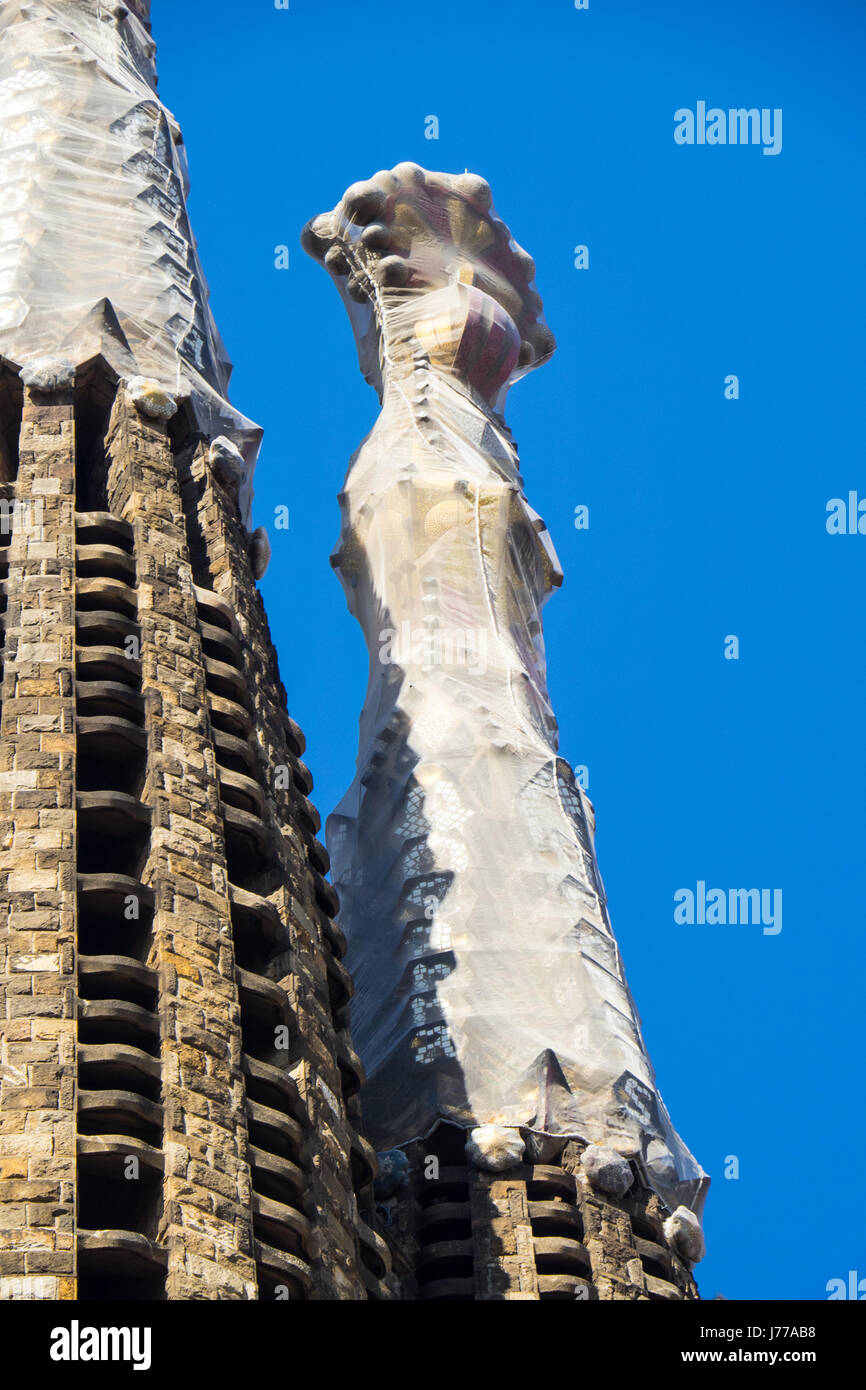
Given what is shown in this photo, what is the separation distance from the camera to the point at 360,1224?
39188mm

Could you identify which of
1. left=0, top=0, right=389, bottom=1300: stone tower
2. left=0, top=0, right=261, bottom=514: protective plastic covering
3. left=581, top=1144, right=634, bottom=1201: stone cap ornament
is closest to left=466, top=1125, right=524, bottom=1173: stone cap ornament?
left=581, top=1144, right=634, bottom=1201: stone cap ornament

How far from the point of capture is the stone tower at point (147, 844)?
33.8 m

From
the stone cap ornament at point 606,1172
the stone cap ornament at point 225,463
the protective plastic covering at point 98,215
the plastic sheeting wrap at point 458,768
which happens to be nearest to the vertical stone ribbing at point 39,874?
the stone cap ornament at point 225,463

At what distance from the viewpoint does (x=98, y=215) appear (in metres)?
56.5

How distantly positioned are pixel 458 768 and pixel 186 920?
17747 mm

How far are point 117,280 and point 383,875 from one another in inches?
436

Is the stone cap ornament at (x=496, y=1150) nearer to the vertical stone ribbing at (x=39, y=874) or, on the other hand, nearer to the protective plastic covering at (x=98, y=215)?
the vertical stone ribbing at (x=39, y=874)

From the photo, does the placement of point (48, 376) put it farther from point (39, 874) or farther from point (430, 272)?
point (430, 272)

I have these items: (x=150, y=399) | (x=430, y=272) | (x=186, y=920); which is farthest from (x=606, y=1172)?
(x=430, y=272)

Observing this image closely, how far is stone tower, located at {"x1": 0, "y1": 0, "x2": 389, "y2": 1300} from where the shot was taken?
3381cm

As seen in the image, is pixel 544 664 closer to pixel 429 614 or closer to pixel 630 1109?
pixel 429 614

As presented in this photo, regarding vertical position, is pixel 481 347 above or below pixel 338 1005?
above

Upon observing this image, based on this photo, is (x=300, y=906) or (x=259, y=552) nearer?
(x=300, y=906)
